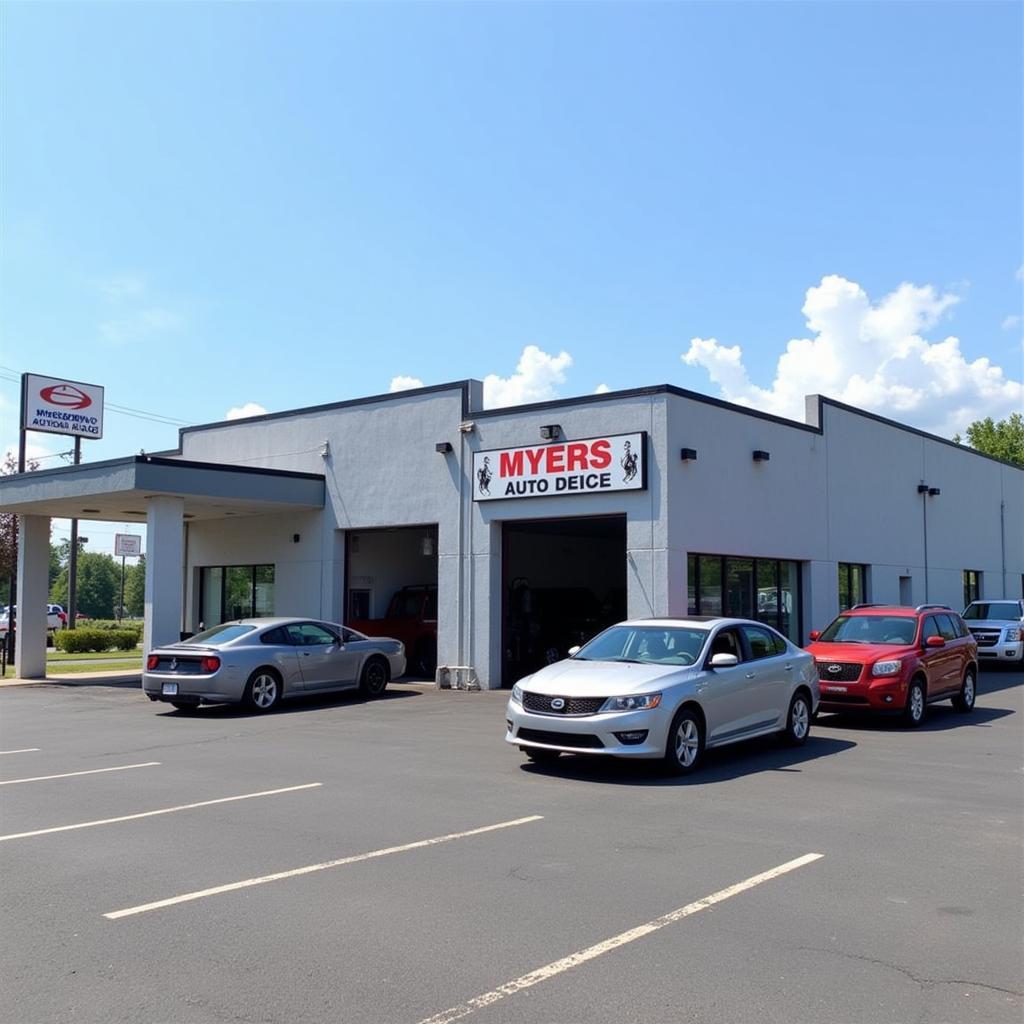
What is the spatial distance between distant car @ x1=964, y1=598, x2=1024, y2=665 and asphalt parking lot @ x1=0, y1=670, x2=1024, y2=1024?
1430 cm

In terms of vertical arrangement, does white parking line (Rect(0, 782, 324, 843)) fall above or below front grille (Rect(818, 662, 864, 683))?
below

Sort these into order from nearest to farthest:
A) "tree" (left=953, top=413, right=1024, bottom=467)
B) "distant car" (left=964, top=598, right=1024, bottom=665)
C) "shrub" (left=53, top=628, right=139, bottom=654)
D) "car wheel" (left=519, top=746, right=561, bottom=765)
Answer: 1. "car wheel" (left=519, top=746, right=561, bottom=765)
2. "distant car" (left=964, top=598, right=1024, bottom=665)
3. "shrub" (left=53, top=628, right=139, bottom=654)
4. "tree" (left=953, top=413, right=1024, bottom=467)

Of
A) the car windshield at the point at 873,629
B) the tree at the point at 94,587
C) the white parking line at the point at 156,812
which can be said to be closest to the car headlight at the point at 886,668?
the car windshield at the point at 873,629

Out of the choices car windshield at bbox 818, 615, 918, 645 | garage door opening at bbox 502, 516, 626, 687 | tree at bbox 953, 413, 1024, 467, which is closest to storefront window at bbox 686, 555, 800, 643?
garage door opening at bbox 502, 516, 626, 687

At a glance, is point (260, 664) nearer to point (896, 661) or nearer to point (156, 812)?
point (156, 812)

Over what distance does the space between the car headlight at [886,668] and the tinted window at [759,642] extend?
2.50 meters

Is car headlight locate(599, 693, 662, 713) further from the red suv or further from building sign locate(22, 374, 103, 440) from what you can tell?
building sign locate(22, 374, 103, 440)

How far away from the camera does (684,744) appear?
10.5 meters

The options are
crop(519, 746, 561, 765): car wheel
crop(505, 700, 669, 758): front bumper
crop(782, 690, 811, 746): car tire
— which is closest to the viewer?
crop(505, 700, 669, 758): front bumper

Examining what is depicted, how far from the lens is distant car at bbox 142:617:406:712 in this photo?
52.6 feet

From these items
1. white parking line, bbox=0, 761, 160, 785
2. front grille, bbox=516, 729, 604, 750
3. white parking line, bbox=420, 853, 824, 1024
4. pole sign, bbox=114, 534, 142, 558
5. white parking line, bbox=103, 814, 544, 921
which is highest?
pole sign, bbox=114, 534, 142, 558

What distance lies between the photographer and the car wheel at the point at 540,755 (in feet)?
35.3

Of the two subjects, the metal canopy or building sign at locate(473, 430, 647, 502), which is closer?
building sign at locate(473, 430, 647, 502)

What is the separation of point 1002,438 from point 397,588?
5681 centimetres
